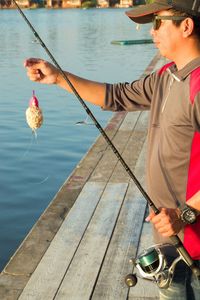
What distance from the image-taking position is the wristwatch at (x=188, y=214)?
→ 2596 millimetres

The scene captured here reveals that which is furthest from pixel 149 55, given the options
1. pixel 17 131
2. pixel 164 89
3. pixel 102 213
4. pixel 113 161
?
pixel 164 89

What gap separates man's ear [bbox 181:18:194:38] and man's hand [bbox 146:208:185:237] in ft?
2.73

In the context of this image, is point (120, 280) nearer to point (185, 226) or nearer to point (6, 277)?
point (6, 277)

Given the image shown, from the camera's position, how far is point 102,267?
470cm

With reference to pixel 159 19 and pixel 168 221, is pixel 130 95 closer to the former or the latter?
pixel 159 19

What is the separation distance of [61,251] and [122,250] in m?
0.54

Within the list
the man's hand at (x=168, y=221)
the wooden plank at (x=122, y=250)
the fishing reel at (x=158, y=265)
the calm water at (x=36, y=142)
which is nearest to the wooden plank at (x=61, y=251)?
the wooden plank at (x=122, y=250)

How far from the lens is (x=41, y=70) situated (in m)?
3.46

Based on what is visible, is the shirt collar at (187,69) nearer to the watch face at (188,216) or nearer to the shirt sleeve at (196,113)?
the shirt sleeve at (196,113)

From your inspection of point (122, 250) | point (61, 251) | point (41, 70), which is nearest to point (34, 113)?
point (41, 70)

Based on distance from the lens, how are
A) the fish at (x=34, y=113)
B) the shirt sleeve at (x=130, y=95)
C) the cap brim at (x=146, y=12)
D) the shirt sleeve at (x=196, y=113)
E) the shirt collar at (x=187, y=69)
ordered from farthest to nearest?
the fish at (x=34, y=113) → the shirt sleeve at (x=130, y=95) → the cap brim at (x=146, y=12) → the shirt collar at (x=187, y=69) → the shirt sleeve at (x=196, y=113)

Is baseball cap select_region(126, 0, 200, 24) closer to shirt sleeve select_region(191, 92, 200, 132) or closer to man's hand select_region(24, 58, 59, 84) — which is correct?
shirt sleeve select_region(191, 92, 200, 132)

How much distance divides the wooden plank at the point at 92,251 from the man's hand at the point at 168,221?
1837mm

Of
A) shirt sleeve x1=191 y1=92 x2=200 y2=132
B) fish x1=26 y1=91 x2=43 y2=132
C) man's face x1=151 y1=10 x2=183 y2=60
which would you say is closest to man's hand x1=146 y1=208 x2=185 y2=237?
shirt sleeve x1=191 y1=92 x2=200 y2=132
